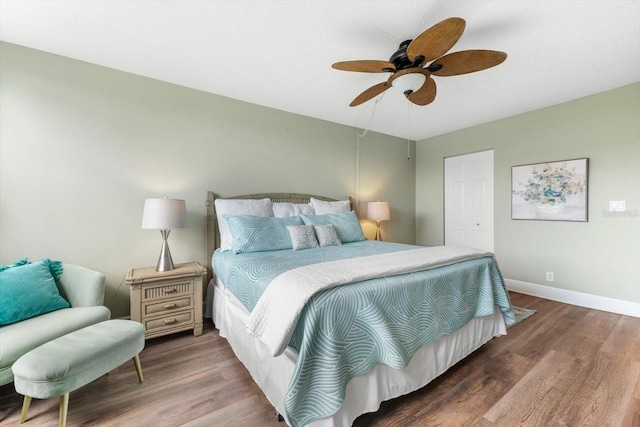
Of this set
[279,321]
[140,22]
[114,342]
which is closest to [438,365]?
[279,321]

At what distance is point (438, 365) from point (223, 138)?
3.01 m

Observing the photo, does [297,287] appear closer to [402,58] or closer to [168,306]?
[168,306]

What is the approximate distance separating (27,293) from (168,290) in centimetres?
85

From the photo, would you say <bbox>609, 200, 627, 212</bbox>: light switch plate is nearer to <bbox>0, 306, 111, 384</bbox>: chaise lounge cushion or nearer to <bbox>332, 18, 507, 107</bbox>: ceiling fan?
<bbox>332, 18, 507, 107</bbox>: ceiling fan

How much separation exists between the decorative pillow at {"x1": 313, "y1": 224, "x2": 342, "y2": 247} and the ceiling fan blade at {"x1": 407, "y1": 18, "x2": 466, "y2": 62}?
67.0 inches

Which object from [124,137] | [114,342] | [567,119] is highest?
[567,119]

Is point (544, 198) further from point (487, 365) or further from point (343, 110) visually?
point (343, 110)

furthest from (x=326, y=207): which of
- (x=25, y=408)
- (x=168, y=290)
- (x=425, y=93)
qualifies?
(x=25, y=408)

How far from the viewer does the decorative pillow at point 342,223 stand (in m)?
3.01

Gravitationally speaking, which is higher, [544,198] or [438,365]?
[544,198]

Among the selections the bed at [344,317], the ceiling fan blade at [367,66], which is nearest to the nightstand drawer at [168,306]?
the bed at [344,317]

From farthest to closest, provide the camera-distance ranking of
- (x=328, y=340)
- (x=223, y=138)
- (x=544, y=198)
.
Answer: (x=544, y=198) → (x=223, y=138) → (x=328, y=340)

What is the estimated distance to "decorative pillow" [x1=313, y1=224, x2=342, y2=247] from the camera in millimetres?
2772

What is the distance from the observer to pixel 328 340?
1.22 m
